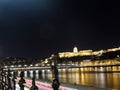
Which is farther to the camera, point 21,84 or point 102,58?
point 102,58

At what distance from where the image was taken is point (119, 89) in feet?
163

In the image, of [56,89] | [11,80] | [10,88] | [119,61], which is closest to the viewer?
[56,89]

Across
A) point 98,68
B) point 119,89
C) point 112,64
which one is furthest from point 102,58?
point 119,89

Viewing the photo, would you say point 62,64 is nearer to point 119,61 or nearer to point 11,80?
point 119,61

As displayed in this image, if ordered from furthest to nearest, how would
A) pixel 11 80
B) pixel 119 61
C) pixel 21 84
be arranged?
pixel 119 61
pixel 11 80
pixel 21 84

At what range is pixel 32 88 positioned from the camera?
6152 mm

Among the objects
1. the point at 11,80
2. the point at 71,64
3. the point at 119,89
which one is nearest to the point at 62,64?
the point at 71,64

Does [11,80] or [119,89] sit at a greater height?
[11,80]

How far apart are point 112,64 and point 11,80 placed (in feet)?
475

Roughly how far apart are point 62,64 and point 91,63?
13855mm

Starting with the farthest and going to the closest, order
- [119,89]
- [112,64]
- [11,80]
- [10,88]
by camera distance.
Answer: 1. [112,64]
2. [119,89]
3. [11,80]
4. [10,88]

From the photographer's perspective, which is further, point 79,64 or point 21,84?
point 79,64

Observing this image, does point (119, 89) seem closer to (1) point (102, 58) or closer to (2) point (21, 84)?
(2) point (21, 84)

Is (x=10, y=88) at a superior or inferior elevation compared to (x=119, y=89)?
superior
